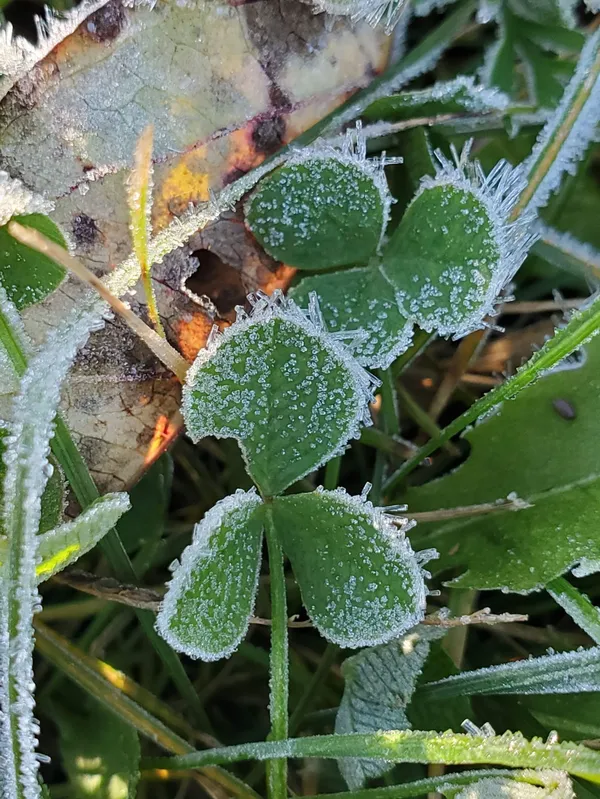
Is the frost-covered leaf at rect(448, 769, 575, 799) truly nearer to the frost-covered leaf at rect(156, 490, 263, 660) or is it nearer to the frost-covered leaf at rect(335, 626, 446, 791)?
the frost-covered leaf at rect(335, 626, 446, 791)

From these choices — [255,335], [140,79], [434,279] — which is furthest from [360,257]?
[140,79]

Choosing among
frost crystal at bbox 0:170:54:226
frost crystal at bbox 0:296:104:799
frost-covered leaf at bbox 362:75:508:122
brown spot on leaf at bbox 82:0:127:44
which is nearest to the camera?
frost crystal at bbox 0:296:104:799

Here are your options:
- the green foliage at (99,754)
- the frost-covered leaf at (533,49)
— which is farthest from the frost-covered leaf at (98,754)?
the frost-covered leaf at (533,49)

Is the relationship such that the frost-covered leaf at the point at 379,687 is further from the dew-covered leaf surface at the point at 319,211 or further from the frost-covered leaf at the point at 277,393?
the dew-covered leaf surface at the point at 319,211

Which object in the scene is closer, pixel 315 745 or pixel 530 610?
pixel 315 745

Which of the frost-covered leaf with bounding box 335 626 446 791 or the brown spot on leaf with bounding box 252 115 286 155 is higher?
the brown spot on leaf with bounding box 252 115 286 155

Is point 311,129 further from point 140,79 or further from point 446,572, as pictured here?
point 446,572

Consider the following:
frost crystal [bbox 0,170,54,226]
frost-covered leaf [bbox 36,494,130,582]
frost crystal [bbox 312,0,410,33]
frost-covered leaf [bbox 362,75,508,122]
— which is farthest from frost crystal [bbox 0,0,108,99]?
frost-covered leaf [bbox 36,494,130,582]
